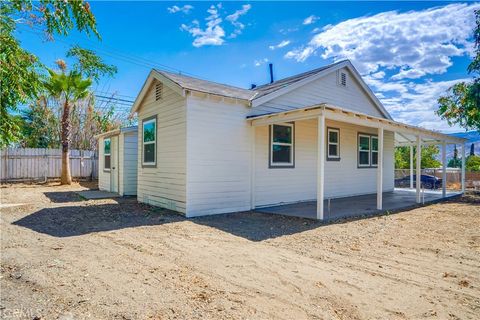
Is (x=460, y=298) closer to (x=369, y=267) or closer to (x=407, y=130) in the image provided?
(x=369, y=267)

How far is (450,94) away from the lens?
52.9 feet

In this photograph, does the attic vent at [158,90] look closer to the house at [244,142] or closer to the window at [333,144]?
the house at [244,142]

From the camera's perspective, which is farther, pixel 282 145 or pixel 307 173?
pixel 307 173

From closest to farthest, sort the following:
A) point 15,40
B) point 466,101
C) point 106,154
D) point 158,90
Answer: point 15,40
point 158,90
point 106,154
point 466,101

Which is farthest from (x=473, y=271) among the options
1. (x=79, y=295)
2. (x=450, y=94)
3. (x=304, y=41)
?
(x=450, y=94)

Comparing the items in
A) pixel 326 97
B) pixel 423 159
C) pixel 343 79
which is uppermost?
pixel 343 79

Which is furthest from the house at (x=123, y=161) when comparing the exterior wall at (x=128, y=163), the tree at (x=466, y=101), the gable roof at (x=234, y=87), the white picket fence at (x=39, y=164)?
the tree at (x=466, y=101)

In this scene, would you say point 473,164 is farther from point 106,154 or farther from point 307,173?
point 106,154

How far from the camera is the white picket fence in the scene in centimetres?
1616

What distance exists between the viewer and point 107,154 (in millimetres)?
13734

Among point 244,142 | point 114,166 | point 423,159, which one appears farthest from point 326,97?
point 423,159

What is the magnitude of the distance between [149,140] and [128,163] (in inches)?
119

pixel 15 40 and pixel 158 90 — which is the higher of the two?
pixel 158 90

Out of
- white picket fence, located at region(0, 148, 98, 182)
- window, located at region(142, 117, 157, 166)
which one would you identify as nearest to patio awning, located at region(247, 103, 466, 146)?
window, located at region(142, 117, 157, 166)
